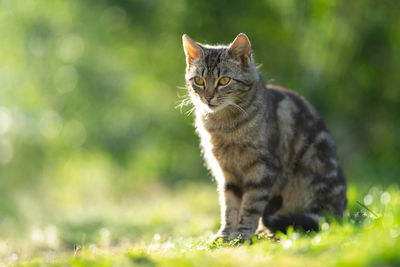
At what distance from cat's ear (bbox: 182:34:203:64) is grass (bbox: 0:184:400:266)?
167cm

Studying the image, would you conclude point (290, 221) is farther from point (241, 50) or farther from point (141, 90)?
point (141, 90)

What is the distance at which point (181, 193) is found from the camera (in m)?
10.5

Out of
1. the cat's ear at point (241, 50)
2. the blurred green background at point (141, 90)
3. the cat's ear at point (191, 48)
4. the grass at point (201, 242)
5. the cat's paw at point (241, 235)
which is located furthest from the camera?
the blurred green background at point (141, 90)

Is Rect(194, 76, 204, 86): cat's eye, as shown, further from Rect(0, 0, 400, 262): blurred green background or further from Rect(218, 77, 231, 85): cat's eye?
Rect(0, 0, 400, 262): blurred green background

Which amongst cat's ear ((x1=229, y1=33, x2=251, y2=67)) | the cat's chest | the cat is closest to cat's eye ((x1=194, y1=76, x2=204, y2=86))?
the cat

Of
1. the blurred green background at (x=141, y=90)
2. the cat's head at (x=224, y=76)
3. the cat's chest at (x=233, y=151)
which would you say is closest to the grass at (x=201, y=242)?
the blurred green background at (x=141, y=90)

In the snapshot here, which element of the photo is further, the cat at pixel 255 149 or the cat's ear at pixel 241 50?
the cat's ear at pixel 241 50

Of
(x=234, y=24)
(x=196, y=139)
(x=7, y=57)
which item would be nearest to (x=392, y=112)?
(x=234, y=24)

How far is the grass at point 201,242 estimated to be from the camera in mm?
2588

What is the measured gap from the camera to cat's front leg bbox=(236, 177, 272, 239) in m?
4.09

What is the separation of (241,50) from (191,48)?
0.51m

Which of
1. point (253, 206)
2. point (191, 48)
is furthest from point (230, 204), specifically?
point (191, 48)

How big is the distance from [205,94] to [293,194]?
122 cm

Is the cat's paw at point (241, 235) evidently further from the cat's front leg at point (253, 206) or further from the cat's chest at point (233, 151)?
the cat's chest at point (233, 151)
